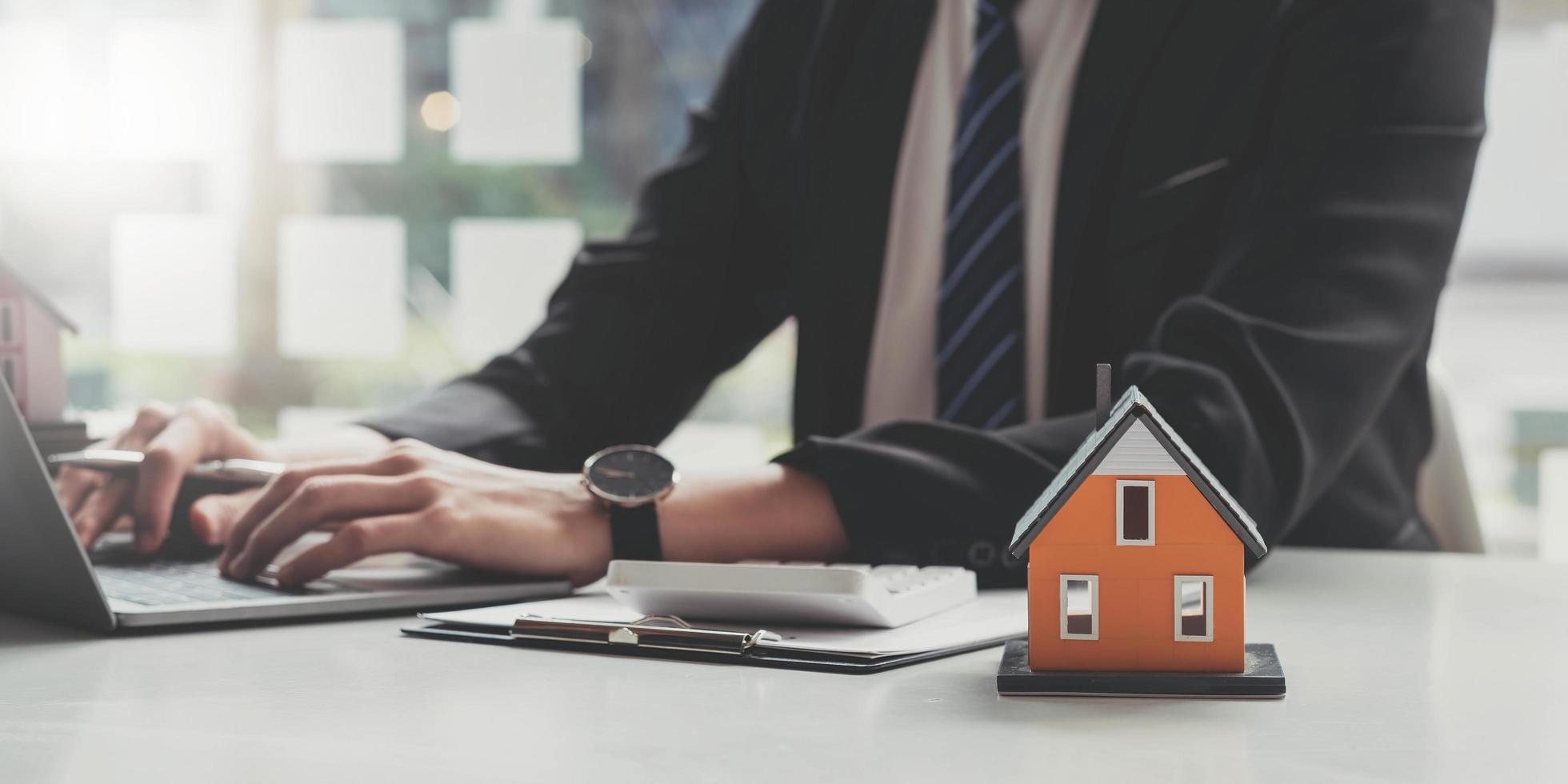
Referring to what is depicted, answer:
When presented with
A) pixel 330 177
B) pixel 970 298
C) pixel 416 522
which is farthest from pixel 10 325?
pixel 330 177

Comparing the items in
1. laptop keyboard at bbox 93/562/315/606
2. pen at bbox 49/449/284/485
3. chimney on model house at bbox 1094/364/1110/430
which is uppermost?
chimney on model house at bbox 1094/364/1110/430

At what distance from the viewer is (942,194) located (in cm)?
126

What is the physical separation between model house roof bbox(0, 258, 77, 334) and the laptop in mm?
138

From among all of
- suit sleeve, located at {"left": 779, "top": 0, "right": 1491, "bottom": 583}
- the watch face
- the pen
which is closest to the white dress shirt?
suit sleeve, located at {"left": 779, "top": 0, "right": 1491, "bottom": 583}

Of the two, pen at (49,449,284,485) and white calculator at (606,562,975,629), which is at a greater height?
pen at (49,449,284,485)

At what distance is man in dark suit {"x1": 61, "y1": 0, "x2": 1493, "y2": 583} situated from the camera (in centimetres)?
74

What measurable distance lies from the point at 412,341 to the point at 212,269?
1.70ft

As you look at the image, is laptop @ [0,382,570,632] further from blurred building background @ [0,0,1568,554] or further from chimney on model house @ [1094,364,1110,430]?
blurred building background @ [0,0,1568,554]

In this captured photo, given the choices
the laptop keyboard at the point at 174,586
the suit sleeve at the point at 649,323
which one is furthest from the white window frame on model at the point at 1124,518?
the suit sleeve at the point at 649,323

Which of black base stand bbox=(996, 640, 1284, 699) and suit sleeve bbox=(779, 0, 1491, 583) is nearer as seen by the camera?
black base stand bbox=(996, 640, 1284, 699)

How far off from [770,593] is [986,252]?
69 centimetres

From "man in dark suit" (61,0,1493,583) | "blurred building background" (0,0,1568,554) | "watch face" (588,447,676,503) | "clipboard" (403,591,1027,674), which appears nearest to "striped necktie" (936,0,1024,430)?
"man in dark suit" (61,0,1493,583)

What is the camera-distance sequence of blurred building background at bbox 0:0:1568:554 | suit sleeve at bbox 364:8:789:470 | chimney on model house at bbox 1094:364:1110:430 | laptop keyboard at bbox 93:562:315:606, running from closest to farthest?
chimney on model house at bbox 1094:364:1110:430 < laptop keyboard at bbox 93:562:315:606 < suit sleeve at bbox 364:8:789:470 < blurred building background at bbox 0:0:1568:554

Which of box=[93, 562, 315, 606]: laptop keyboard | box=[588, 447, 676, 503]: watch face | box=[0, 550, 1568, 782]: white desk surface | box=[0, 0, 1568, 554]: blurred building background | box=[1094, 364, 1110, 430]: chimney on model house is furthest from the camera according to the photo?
box=[0, 0, 1568, 554]: blurred building background
